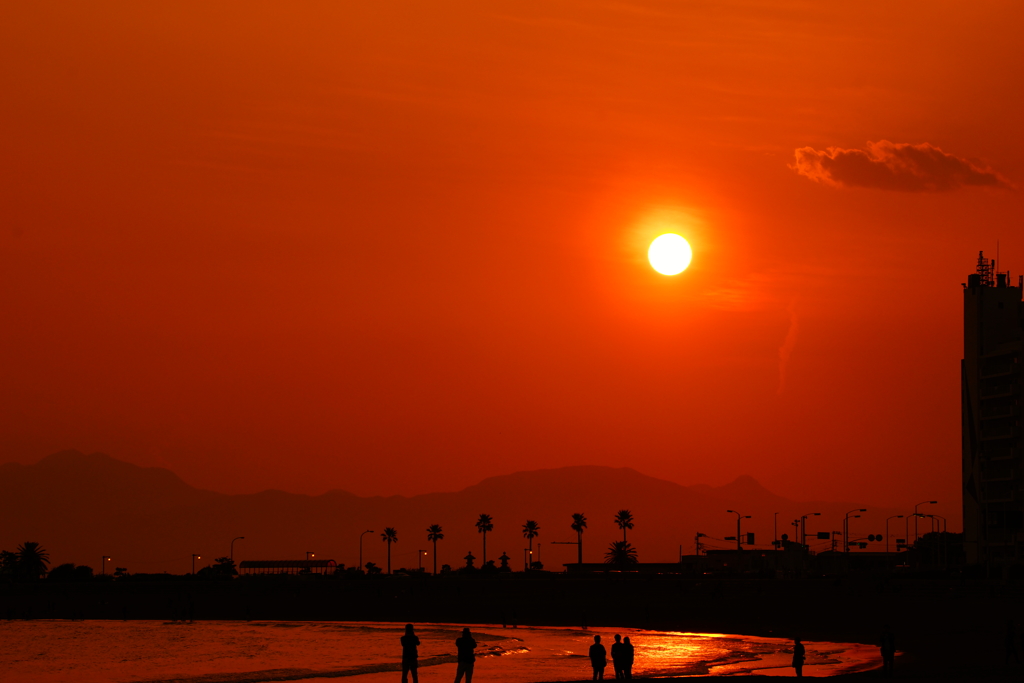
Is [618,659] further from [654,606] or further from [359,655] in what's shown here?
[654,606]

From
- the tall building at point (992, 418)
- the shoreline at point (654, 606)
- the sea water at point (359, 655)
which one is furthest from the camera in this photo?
the tall building at point (992, 418)

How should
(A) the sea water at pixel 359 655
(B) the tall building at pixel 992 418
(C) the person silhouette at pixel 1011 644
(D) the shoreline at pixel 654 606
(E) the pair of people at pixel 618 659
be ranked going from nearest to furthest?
(E) the pair of people at pixel 618 659 < (C) the person silhouette at pixel 1011 644 < (A) the sea water at pixel 359 655 < (D) the shoreline at pixel 654 606 < (B) the tall building at pixel 992 418

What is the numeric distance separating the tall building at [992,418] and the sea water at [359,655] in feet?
171

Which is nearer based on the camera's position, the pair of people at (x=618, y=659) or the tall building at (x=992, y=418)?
the pair of people at (x=618, y=659)

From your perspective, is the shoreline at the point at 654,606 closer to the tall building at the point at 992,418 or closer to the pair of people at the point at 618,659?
the pair of people at the point at 618,659

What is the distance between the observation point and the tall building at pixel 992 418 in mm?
123188

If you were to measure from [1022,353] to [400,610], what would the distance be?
7211 cm

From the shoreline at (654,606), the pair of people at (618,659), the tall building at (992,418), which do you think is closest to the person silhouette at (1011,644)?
the shoreline at (654,606)

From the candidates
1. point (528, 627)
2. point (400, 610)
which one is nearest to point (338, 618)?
point (400, 610)

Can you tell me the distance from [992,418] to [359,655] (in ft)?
281

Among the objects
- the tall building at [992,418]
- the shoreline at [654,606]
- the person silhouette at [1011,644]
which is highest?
the tall building at [992,418]

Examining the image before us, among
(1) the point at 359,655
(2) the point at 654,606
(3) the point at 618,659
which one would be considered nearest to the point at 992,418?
(2) the point at 654,606

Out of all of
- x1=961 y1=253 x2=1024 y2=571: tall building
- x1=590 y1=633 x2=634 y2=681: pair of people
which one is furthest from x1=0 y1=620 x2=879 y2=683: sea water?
x1=961 y1=253 x2=1024 y2=571: tall building

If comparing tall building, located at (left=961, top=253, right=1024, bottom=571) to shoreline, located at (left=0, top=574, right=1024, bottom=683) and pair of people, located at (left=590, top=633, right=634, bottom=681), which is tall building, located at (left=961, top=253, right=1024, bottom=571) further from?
pair of people, located at (left=590, top=633, right=634, bottom=681)
